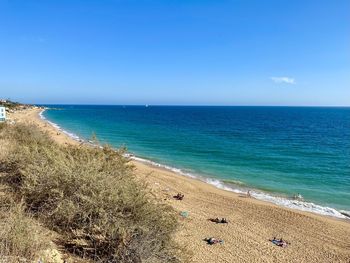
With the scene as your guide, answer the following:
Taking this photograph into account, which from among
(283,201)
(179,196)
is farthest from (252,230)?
(283,201)

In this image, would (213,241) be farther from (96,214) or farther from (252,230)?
(96,214)

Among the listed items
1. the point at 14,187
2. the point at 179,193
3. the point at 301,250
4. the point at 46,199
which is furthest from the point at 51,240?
the point at 179,193

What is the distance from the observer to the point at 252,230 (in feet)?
32.5

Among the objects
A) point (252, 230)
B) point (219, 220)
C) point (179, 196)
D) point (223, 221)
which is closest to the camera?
point (252, 230)

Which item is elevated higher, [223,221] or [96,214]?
[96,214]

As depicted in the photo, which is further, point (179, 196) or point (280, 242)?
point (179, 196)

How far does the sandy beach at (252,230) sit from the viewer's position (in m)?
8.08

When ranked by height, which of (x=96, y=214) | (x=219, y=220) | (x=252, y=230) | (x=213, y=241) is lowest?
(x=252, y=230)

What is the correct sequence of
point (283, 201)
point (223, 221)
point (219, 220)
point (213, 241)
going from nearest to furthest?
point (213, 241), point (223, 221), point (219, 220), point (283, 201)

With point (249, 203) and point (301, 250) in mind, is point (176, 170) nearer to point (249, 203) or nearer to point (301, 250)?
point (249, 203)

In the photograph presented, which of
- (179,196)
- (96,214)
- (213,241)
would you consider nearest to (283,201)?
(179,196)

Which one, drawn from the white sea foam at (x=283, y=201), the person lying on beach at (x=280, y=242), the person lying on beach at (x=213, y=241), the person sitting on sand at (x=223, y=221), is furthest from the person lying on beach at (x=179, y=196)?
the person lying on beach at (x=280, y=242)

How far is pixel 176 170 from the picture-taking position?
2017 centimetres

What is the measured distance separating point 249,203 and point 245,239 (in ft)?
14.4
